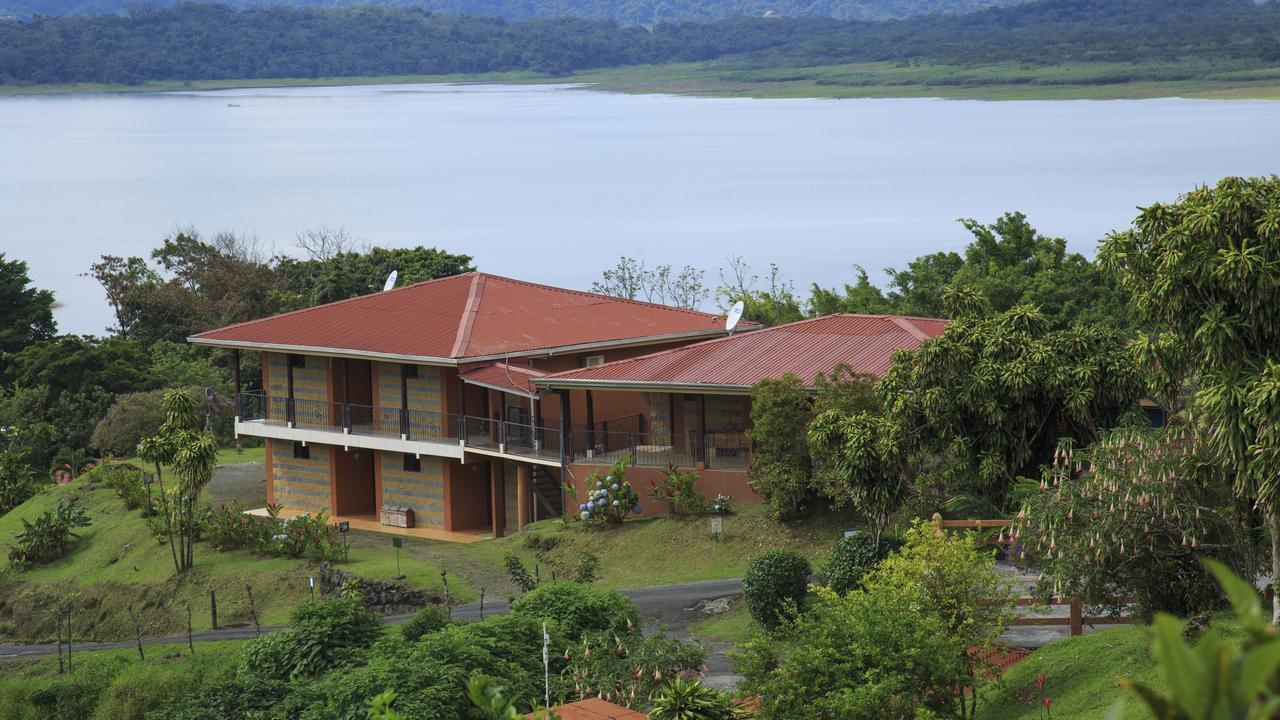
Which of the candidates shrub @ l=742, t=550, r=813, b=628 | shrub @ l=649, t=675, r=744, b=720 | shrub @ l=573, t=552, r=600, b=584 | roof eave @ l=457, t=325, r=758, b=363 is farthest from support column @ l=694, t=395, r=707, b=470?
shrub @ l=649, t=675, r=744, b=720

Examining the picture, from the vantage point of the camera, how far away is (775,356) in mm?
37562

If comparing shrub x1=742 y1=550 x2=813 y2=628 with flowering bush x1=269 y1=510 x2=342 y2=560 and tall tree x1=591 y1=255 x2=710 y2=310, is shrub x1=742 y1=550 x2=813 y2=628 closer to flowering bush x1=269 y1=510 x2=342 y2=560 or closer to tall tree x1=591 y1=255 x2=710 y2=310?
flowering bush x1=269 y1=510 x2=342 y2=560

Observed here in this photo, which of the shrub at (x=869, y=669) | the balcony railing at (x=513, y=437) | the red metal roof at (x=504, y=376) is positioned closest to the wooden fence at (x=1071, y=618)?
the shrub at (x=869, y=669)

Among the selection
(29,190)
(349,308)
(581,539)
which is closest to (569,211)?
(29,190)

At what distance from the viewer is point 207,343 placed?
43.9m

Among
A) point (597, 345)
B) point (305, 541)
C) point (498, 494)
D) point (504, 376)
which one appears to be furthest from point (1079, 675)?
point (597, 345)

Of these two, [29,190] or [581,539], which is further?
[29,190]

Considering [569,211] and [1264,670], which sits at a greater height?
[1264,670]

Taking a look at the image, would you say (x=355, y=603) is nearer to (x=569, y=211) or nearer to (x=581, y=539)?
(x=581, y=539)

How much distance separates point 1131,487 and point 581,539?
679 inches

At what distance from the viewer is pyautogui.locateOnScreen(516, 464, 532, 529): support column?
39.5 meters

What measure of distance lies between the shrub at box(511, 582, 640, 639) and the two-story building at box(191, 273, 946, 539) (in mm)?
10931

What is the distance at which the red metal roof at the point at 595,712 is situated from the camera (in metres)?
18.4

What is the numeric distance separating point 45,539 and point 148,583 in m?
5.24
